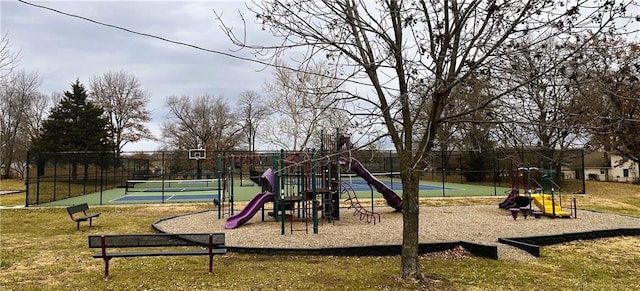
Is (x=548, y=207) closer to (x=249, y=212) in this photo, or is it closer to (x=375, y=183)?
(x=375, y=183)

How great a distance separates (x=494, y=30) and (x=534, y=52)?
0.61 m

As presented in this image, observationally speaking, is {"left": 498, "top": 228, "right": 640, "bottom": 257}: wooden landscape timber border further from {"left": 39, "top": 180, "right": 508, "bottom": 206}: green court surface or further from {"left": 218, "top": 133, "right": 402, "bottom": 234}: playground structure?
{"left": 39, "top": 180, "right": 508, "bottom": 206}: green court surface

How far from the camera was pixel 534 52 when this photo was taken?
16.3 feet

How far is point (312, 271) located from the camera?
264 inches

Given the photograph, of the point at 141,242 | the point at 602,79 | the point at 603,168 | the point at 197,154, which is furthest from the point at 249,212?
the point at 603,168

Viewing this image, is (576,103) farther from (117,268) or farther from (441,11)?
(117,268)

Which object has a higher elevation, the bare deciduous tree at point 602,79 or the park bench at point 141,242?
the bare deciduous tree at point 602,79

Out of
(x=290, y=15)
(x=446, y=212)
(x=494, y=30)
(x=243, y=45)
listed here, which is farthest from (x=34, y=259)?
(x=446, y=212)

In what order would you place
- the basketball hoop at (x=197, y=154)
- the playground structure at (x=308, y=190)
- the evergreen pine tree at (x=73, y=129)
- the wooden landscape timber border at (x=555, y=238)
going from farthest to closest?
the evergreen pine tree at (x=73, y=129) → the basketball hoop at (x=197, y=154) → the playground structure at (x=308, y=190) → the wooden landscape timber border at (x=555, y=238)

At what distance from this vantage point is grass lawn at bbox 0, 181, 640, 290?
598 centimetres

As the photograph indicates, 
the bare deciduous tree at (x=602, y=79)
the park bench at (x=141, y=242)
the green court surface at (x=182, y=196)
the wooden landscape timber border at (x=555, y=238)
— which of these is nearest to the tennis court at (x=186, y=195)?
the green court surface at (x=182, y=196)

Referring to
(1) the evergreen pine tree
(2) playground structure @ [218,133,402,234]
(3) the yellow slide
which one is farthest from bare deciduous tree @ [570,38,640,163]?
(1) the evergreen pine tree

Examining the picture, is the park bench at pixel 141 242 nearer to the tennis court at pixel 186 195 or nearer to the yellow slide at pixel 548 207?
the yellow slide at pixel 548 207

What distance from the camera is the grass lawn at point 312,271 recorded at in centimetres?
598
